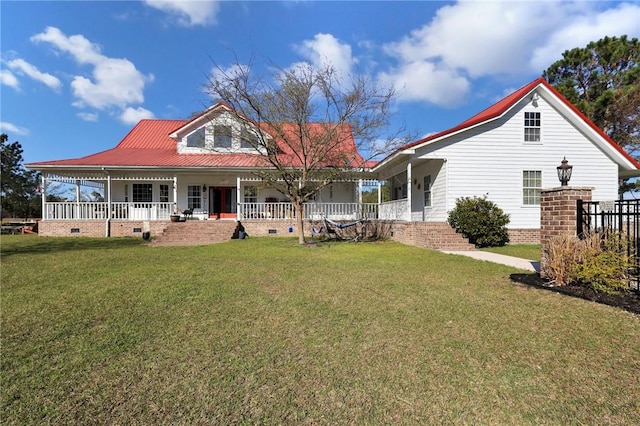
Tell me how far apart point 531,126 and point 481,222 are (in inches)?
208

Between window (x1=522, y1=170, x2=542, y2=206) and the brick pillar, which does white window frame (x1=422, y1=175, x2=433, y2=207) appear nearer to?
window (x1=522, y1=170, x2=542, y2=206)

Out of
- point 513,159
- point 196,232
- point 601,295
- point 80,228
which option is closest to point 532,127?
point 513,159

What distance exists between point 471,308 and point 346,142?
10.7 meters

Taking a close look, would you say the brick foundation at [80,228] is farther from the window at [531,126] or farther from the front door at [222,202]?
the window at [531,126]

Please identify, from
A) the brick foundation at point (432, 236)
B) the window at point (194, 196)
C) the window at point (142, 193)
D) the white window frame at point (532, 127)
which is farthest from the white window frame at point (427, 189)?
the window at point (142, 193)

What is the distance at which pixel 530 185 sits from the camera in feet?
46.9

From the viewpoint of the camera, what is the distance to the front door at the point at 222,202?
19703mm

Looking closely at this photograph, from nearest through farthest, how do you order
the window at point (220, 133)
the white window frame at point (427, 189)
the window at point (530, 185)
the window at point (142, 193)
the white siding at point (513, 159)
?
the window at point (220, 133)
the white siding at point (513, 159)
the window at point (530, 185)
the white window frame at point (427, 189)
the window at point (142, 193)

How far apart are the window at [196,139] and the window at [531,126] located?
16.1 m

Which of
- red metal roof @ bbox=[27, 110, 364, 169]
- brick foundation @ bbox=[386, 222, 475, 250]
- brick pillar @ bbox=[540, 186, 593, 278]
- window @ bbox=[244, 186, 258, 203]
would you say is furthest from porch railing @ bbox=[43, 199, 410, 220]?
brick pillar @ bbox=[540, 186, 593, 278]

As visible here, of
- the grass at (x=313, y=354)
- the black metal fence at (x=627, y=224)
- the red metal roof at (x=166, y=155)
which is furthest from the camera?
the red metal roof at (x=166, y=155)

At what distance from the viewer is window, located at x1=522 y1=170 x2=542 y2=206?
14.3 m

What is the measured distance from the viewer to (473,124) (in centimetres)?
1377

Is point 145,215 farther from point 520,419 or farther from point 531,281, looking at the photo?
point 520,419
